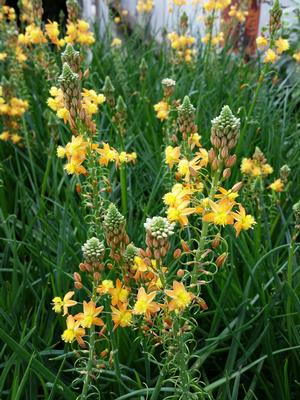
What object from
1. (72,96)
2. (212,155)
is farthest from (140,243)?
(212,155)

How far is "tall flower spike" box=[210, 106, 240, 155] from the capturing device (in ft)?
4.17

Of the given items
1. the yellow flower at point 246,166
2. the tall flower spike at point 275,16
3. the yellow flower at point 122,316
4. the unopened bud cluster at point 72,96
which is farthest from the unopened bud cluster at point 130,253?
the tall flower spike at point 275,16

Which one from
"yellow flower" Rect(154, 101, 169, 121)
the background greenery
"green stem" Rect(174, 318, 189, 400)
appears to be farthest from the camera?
"yellow flower" Rect(154, 101, 169, 121)

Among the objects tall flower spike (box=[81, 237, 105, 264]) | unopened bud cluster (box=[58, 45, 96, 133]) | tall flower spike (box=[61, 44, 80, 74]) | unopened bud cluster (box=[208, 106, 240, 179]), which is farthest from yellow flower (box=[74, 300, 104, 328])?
tall flower spike (box=[61, 44, 80, 74])

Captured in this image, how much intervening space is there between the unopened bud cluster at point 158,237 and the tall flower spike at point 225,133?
0.75 ft

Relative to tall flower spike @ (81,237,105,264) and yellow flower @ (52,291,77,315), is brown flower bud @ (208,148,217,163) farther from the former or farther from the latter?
yellow flower @ (52,291,77,315)

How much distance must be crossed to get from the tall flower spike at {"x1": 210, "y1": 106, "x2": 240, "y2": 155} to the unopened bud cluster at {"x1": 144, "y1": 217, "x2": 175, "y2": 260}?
23 cm

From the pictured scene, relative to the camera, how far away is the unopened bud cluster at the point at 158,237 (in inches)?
47.0

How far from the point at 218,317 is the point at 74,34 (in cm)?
218

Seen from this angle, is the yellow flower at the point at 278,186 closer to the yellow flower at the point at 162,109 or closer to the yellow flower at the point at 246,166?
the yellow flower at the point at 246,166

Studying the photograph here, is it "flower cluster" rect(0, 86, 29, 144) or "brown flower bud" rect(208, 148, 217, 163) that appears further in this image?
"flower cluster" rect(0, 86, 29, 144)

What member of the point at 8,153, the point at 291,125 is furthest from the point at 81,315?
the point at 291,125

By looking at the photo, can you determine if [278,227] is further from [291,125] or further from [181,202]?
[181,202]

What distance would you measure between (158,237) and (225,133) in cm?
30
